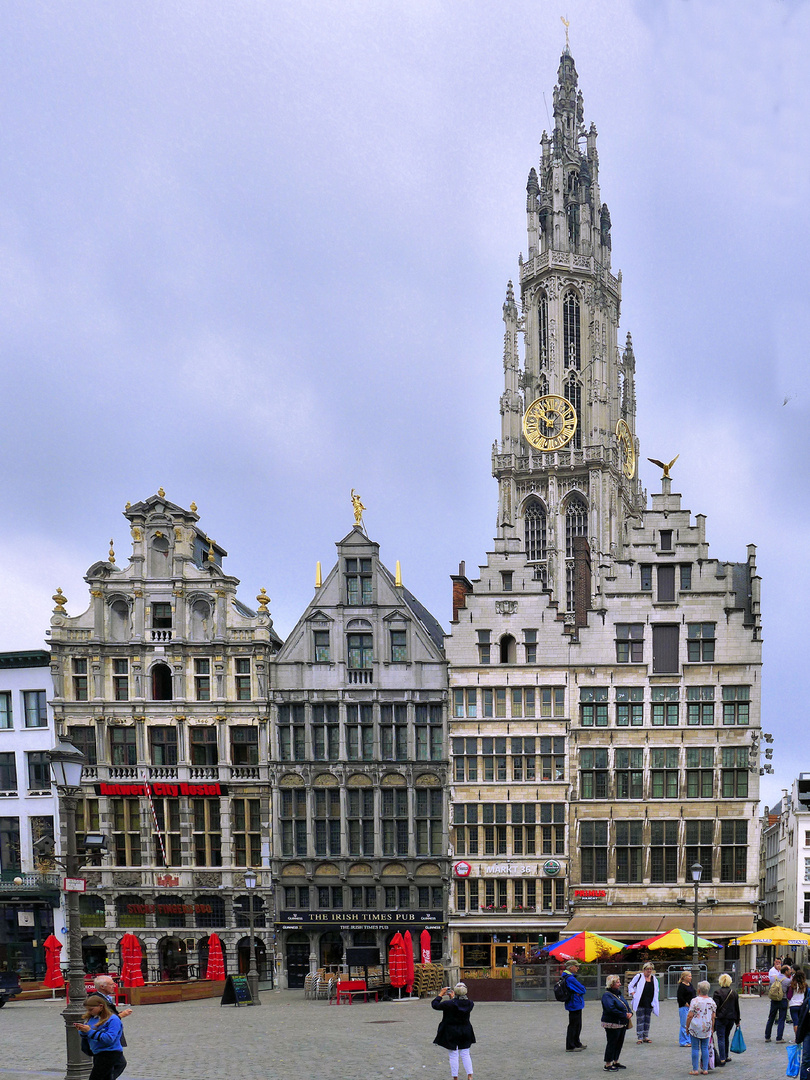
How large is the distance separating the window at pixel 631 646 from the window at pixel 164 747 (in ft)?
62.3

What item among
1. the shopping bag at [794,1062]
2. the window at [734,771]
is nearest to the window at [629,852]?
the window at [734,771]

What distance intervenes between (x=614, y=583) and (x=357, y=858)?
1557 cm

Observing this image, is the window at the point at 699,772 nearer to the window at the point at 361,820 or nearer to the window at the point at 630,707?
the window at the point at 630,707

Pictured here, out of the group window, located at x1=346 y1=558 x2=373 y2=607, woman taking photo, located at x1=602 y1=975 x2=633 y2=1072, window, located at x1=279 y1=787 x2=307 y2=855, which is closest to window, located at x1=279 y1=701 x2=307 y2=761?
window, located at x1=279 y1=787 x2=307 y2=855

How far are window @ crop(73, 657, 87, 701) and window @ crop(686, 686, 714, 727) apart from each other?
25402 millimetres

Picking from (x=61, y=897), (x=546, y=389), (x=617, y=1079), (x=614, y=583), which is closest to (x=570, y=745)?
(x=614, y=583)

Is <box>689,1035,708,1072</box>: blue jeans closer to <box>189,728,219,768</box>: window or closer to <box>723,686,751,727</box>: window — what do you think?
<box>723,686,751,727</box>: window

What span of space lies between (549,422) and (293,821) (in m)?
87.2

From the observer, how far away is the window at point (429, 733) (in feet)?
188

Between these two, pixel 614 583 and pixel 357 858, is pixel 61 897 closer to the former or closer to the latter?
pixel 357 858

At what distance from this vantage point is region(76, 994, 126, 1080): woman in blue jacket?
18.8m

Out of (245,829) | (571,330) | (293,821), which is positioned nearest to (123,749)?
(245,829)

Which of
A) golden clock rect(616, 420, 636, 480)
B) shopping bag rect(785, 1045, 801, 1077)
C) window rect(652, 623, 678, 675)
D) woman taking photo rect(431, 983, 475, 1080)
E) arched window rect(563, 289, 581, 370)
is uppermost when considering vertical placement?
arched window rect(563, 289, 581, 370)

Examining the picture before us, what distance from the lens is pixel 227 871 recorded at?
57.2 meters
